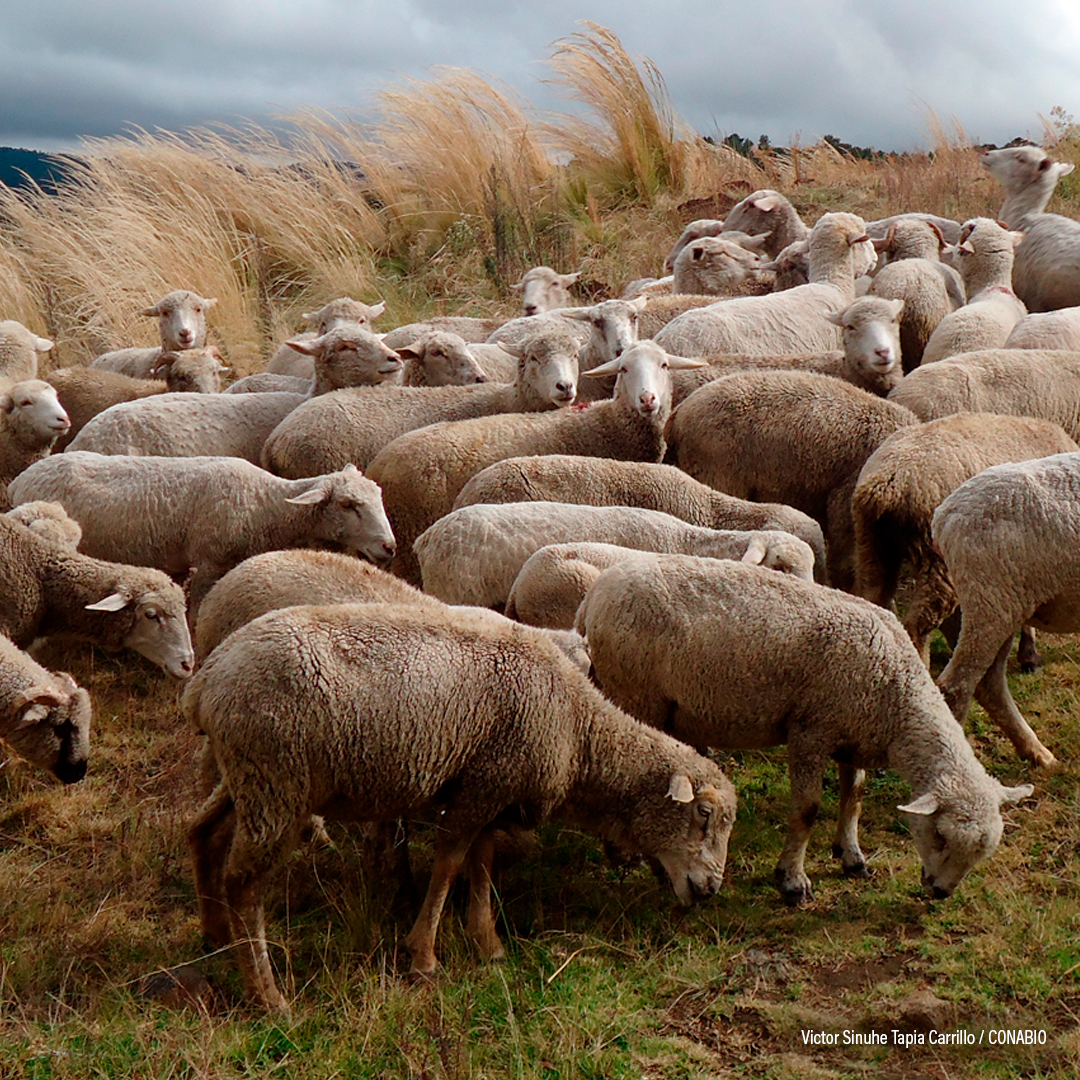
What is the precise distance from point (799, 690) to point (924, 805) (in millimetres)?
546

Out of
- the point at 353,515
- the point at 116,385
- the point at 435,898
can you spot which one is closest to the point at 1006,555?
the point at 435,898

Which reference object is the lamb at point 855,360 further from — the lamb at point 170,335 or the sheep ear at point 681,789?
the lamb at point 170,335

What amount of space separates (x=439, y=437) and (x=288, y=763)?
3016 millimetres

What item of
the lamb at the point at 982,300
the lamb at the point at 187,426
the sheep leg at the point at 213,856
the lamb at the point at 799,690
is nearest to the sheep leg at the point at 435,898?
the sheep leg at the point at 213,856

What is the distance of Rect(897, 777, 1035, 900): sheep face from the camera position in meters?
4.02

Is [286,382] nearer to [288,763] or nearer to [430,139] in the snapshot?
[288,763]

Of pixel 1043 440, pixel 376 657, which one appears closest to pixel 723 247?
pixel 1043 440

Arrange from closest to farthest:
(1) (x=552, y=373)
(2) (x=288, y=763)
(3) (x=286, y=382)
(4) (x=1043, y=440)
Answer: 1. (2) (x=288, y=763)
2. (4) (x=1043, y=440)
3. (1) (x=552, y=373)
4. (3) (x=286, y=382)

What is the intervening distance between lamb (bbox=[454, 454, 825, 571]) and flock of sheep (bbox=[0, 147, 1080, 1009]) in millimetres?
14

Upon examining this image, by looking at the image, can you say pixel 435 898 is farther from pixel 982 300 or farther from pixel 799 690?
pixel 982 300

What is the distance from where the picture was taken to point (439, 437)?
6422 millimetres

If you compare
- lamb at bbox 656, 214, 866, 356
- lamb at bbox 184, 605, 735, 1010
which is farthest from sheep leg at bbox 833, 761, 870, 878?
lamb at bbox 656, 214, 866, 356

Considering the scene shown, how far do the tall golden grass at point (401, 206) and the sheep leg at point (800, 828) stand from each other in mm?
7151

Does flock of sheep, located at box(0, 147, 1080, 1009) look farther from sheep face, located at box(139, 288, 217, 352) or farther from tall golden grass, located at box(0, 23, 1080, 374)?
tall golden grass, located at box(0, 23, 1080, 374)
